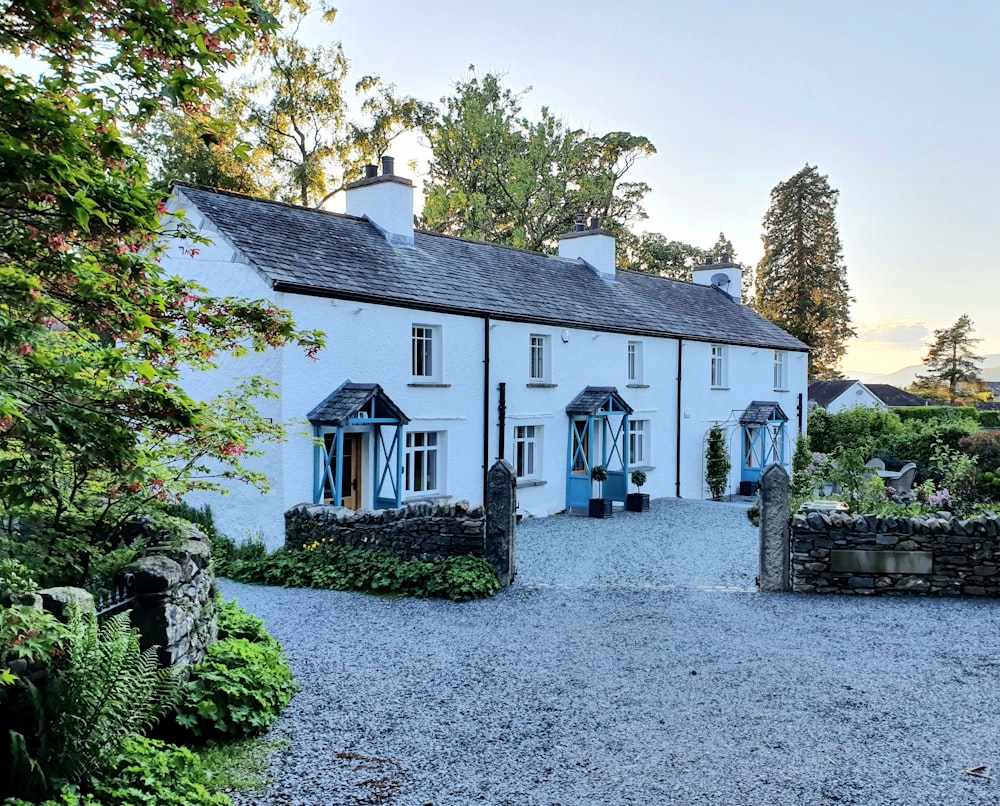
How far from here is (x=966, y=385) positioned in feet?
212

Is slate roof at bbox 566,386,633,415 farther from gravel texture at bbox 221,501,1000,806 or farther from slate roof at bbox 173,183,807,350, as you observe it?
gravel texture at bbox 221,501,1000,806

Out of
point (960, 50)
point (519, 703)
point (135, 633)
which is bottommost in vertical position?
point (519, 703)

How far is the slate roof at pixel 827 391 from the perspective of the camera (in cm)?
5753

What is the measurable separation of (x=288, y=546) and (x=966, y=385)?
67.0m

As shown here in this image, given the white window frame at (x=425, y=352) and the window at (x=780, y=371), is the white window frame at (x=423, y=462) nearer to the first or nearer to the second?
the white window frame at (x=425, y=352)

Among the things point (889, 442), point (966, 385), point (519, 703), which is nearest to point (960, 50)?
point (519, 703)

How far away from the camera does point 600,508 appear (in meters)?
20.1

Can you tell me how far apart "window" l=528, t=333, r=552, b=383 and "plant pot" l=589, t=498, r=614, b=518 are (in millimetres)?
3436

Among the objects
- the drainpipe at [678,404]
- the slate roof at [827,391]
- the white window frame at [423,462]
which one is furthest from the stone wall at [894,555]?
the slate roof at [827,391]

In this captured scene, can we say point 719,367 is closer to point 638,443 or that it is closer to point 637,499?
point 638,443

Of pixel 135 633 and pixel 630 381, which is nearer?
pixel 135 633

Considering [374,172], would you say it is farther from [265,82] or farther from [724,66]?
[265,82]

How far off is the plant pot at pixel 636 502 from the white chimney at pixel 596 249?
7.90 m

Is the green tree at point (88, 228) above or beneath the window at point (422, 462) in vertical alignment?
above
